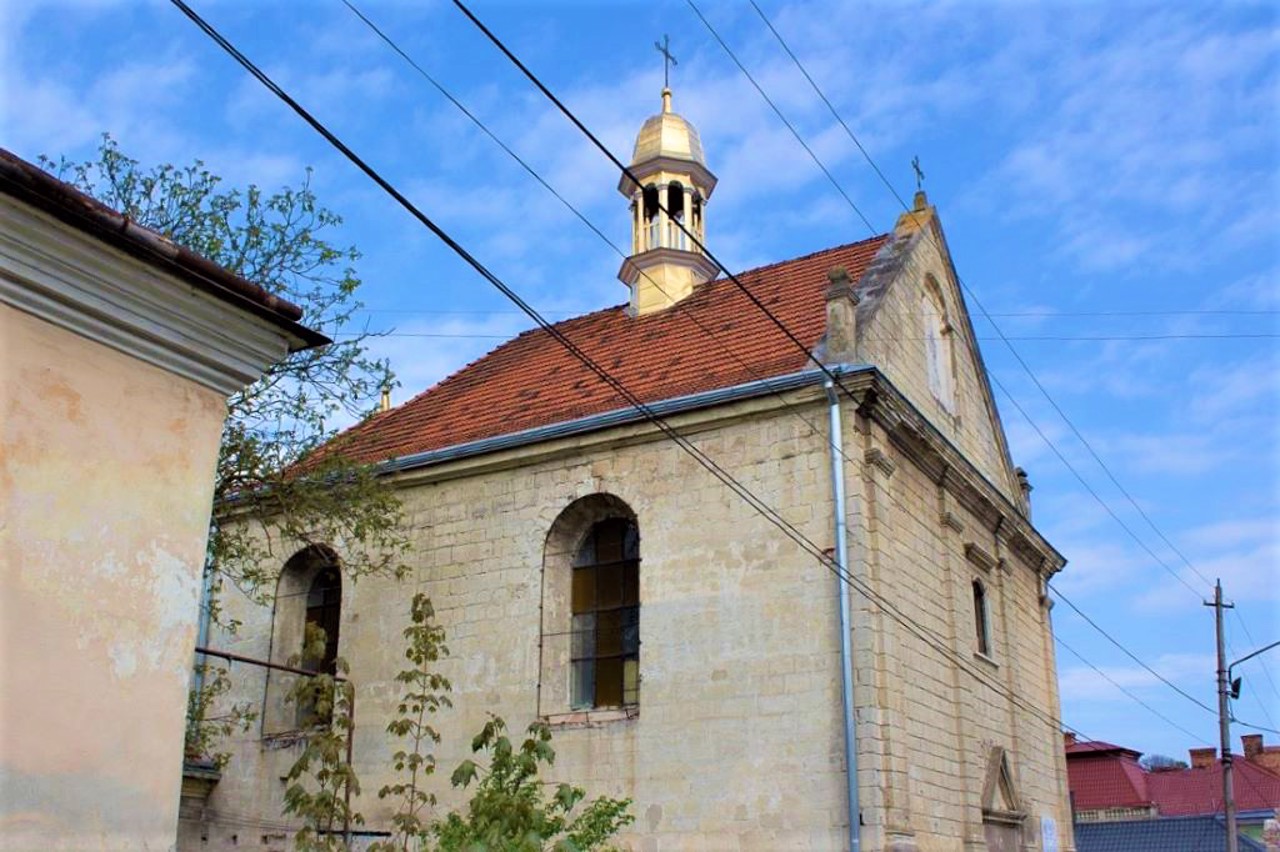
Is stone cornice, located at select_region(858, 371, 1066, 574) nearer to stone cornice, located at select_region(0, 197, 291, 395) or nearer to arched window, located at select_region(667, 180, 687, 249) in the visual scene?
arched window, located at select_region(667, 180, 687, 249)

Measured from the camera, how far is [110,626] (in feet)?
19.5

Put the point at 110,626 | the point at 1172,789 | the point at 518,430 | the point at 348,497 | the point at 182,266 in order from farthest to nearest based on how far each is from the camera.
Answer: the point at 1172,789 → the point at 518,430 → the point at 348,497 → the point at 182,266 → the point at 110,626

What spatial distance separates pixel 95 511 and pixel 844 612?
944 centimetres

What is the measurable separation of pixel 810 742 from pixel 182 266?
9416 millimetres

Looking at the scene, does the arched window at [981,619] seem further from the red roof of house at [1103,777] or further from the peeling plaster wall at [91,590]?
the red roof of house at [1103,777]

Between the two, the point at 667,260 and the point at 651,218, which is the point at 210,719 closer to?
the point at 667,260

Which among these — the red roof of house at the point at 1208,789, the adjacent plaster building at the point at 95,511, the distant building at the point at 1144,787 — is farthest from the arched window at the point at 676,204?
the red roof of house at the point at 1208,789

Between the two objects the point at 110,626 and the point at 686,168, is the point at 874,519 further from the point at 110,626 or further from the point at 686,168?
the point at 110,626

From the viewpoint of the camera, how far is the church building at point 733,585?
14.1 meters

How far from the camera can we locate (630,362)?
60.8 ft

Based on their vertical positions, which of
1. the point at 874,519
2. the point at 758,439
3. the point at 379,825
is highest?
the point at 758,439

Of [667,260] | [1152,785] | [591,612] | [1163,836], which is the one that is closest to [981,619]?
[591,612]

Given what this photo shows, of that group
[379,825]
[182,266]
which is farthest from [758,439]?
[182,266]

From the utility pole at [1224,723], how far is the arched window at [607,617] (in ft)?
45.8
